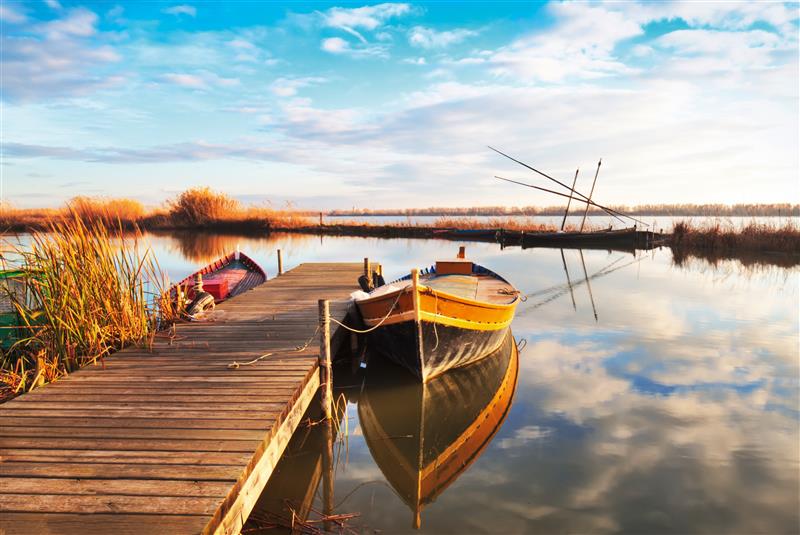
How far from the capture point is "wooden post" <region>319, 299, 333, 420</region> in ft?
20.2

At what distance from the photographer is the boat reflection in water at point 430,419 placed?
5.47 meters

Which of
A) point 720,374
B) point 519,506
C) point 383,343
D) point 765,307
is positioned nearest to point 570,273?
point 765,307

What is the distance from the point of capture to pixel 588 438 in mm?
6230

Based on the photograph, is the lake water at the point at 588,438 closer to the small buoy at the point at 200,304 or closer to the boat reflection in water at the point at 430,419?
the boat reflection in water at the point at 430,419

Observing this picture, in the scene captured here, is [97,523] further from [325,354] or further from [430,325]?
[430,325]

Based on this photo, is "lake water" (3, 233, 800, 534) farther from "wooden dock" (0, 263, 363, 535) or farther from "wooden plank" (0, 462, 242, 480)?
"wooden plank" (0, 462, 242, 480)

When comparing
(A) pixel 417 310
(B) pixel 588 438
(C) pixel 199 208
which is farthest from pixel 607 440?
(C) pixel 199 208

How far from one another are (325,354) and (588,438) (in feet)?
11.9

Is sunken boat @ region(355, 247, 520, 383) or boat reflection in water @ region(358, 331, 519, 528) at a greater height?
sunken boat @ region(355, 247, 520, 383)

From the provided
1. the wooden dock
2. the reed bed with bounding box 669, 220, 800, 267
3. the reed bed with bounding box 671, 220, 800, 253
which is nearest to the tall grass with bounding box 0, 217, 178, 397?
the wooden dock

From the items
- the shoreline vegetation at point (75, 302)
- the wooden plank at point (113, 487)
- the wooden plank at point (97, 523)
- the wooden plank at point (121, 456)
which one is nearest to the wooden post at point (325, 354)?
the wooden plank at point (121, 456)

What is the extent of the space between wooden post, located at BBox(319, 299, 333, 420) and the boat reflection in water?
0.72m

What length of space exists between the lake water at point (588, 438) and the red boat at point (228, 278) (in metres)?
4.57

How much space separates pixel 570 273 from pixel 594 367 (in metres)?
13.4
